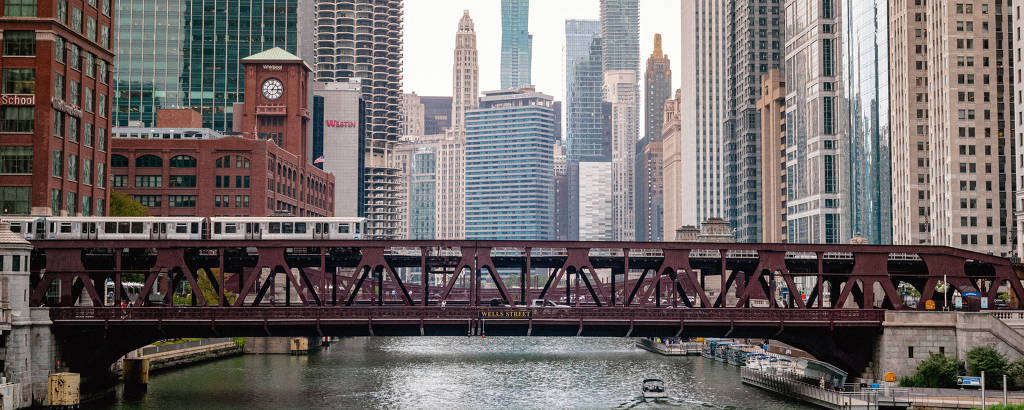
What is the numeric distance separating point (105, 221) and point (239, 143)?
81.6 meters

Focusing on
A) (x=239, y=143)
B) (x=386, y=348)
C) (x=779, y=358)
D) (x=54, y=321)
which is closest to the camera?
(x=54, y=321)

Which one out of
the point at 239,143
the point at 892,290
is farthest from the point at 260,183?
the point at 892,290

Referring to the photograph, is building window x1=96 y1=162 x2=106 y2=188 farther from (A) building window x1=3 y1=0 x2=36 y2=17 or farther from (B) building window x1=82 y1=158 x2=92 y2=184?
(A) building window x1=3 y1=0 x2=36 y2=17

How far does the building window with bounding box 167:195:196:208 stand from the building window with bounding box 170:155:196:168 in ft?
16.0

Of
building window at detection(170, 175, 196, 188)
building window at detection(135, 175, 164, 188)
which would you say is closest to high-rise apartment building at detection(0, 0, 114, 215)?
building window at detection(135, 175, 164, 188)

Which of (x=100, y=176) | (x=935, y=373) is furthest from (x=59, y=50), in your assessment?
(x=935, y=373)

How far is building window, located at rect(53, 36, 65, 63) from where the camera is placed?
346ft

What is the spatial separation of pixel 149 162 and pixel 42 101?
75096mm

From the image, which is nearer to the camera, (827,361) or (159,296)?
(827,361)

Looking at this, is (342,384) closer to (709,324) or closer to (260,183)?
(709,324)

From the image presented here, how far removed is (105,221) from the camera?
334ft

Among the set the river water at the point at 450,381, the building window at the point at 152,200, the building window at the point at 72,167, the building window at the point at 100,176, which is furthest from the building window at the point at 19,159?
the building window at the point at 152,200

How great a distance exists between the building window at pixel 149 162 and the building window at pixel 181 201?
17.5ft

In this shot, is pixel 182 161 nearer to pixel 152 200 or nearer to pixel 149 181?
pixel 149 181
